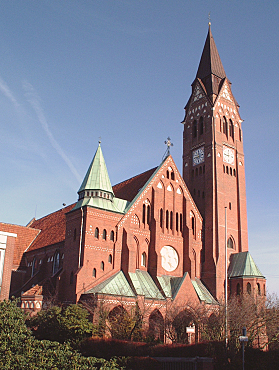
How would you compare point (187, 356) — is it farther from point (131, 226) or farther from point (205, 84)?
point (205, 84)

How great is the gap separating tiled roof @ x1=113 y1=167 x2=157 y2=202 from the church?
0.19 m

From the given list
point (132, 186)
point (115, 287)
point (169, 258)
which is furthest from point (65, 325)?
point (132, 186)

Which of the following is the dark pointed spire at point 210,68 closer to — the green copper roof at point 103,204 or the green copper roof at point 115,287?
the green copper roof at point 103,204

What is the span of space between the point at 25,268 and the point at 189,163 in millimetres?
28981

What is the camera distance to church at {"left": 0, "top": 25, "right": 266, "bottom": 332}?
43.3 meters

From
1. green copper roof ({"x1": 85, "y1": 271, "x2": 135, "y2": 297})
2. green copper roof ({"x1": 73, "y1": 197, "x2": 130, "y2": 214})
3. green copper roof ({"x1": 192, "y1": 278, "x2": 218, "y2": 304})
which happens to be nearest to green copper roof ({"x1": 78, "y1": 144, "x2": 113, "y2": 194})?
green copper roof ({"x1": 73, "y1": 197, "x2": 130, "y2": 214})

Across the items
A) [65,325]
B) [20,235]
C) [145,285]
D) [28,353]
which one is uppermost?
[20,235]

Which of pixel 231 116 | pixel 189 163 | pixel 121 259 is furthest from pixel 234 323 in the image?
pixel 231 116

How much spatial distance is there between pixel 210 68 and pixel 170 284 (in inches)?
1314

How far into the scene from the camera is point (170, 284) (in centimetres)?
4684

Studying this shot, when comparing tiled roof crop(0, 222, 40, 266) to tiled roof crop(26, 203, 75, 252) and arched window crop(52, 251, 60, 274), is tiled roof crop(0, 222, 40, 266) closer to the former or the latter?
tiled roof crop(26, 203, 75, 252)

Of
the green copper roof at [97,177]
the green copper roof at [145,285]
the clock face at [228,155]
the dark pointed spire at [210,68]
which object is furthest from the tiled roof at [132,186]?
the dark pointed spire at [210,68]

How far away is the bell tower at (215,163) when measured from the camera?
A: 172ft

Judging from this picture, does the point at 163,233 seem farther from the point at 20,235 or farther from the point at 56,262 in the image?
the point at 20,235
